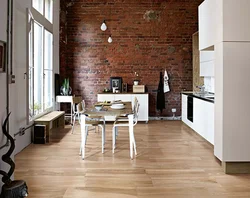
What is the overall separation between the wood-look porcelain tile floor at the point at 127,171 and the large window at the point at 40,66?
104 centimetres

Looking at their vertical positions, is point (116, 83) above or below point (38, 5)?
below

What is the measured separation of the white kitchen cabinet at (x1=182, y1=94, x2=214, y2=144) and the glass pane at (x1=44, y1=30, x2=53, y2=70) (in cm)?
366

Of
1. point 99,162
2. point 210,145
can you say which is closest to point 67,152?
point 99,162

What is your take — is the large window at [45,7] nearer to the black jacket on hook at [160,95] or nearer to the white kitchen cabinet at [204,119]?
the black jacket on hook at [160,95]

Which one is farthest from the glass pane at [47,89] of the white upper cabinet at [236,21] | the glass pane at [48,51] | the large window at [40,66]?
the white upper cabinet at [236,21]

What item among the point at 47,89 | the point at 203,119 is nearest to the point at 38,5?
the point at 47,89

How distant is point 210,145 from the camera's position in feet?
18.6

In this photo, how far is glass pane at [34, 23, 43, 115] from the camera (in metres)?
6.43

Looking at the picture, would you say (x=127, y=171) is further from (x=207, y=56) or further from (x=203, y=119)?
(x=207, y=56)

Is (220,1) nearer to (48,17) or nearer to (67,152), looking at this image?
(67,152)

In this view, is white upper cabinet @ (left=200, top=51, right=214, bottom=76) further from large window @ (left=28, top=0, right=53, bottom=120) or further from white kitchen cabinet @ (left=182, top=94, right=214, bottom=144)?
large window @ (left=28, top=0, right=53, bottom=120)

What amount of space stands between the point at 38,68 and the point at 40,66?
0.37 feet

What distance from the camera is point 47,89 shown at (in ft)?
24.4

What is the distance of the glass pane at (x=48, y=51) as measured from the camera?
723 cm
